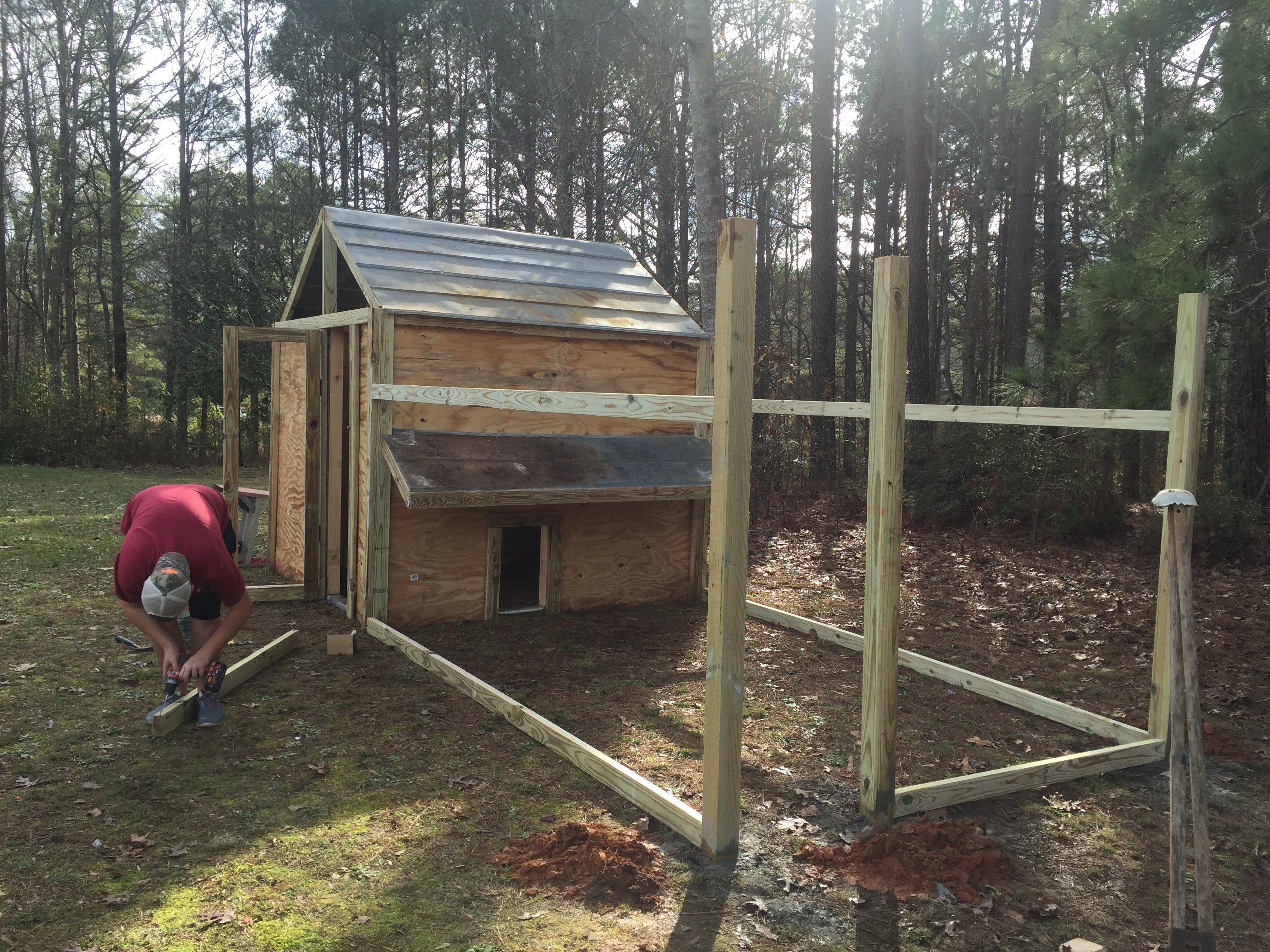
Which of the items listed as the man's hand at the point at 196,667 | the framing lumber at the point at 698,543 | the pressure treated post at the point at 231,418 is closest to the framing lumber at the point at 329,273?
the pressure treated post at the point at 231,418

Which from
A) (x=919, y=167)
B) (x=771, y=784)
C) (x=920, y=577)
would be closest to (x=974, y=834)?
(x=771, y=784)

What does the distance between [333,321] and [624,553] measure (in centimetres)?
340

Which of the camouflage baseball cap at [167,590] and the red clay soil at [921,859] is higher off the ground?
the camouflage baseball cap at [167,590]

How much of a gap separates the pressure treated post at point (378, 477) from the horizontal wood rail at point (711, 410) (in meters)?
1.19

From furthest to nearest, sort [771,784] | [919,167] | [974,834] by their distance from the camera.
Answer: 1. [919,167]
2. [771,784]
3. [974,834]

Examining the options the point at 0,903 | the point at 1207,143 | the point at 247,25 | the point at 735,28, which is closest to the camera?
the point at 0,903

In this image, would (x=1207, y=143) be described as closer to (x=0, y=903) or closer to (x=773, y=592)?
(x=773, y=592)

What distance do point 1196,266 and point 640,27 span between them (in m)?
12.7

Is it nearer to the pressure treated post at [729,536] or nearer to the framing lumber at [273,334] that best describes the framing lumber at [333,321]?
the framing lumber at [273,334]

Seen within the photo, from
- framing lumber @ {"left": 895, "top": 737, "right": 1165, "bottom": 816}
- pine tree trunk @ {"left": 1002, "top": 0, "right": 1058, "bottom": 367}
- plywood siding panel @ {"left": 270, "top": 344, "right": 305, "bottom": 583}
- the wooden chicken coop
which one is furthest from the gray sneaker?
pine tree trunk @ {"left": 1002, "top": 0, "right": 1058, "bottom": 367}

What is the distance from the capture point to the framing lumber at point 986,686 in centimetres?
527

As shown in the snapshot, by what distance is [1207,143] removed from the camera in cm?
675

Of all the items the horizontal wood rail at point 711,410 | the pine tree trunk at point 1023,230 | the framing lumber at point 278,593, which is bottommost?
the framing lumber at point 278,593

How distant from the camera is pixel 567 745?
4.83 meters
